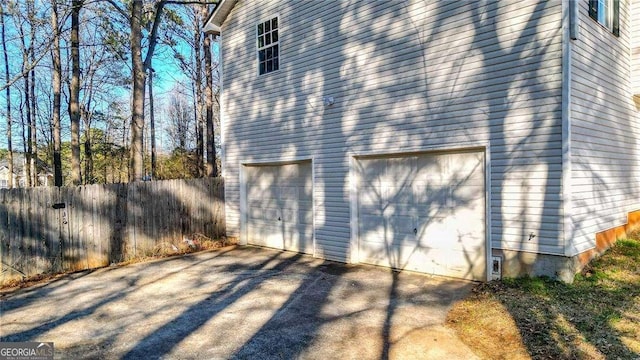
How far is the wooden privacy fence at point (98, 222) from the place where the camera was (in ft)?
22.6

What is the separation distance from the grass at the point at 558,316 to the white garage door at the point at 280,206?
415cm

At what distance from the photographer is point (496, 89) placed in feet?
18.8

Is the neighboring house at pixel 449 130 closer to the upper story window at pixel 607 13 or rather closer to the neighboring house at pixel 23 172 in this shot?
the upper story window at pixel 607 13

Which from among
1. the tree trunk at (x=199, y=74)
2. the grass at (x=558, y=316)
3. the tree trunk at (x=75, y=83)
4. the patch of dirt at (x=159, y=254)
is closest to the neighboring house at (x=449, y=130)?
the grass at (x=558, y=316)

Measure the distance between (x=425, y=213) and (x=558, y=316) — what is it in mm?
2664

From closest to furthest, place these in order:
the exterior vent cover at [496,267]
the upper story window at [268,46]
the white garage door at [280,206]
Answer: the exterior vent cover at [496,267]
the white garage door at [280,206]
the upper story window at [268,46]

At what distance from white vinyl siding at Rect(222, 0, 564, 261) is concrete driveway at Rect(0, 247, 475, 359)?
4.88 feet

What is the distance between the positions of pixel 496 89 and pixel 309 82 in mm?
3973

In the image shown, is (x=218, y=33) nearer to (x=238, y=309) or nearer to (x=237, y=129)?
(x=237, y=129)

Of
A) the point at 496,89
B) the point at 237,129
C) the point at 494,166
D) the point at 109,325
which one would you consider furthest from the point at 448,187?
the point at 237,129

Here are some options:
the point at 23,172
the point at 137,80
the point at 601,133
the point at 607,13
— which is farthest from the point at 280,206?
the point at 23,172

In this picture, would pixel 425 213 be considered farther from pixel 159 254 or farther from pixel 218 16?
pixel 218 16

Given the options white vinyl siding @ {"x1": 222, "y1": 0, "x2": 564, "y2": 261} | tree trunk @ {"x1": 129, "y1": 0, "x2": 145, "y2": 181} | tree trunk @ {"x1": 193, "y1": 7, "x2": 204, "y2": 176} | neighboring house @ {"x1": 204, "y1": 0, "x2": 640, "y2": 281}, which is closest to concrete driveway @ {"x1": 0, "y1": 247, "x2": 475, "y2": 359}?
neighboring house @ {"x1": 204, "y1": 0, "x2": 640, "y2": 281}

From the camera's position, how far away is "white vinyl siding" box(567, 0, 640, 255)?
5.46 meters
